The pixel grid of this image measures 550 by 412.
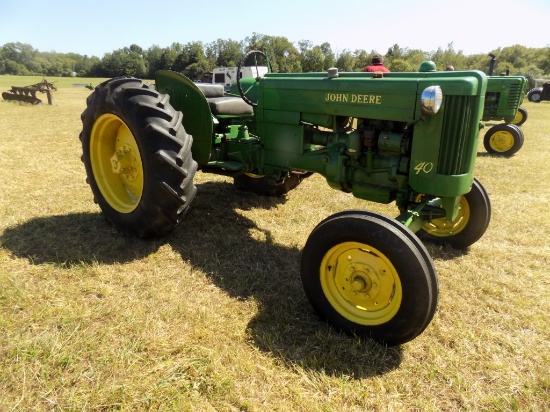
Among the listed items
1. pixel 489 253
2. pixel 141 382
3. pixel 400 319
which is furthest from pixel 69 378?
pixel 489 253

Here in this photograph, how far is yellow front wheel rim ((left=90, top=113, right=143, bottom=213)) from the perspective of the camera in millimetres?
3527

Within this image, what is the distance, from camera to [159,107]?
10.3ft

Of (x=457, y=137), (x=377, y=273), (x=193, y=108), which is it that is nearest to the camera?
(x=377, y=273)

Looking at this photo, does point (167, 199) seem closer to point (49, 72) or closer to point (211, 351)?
point (211, 351)

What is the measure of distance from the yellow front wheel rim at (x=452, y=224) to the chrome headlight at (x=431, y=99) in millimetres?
1351

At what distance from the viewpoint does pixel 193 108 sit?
12.2 feet

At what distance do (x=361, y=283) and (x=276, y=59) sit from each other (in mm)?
35613

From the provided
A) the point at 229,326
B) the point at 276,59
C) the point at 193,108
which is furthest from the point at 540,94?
the point at 229,326

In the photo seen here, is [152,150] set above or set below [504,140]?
above

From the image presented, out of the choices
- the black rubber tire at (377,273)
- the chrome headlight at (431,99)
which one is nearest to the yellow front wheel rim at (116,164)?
the black rubber tire at (377,273)

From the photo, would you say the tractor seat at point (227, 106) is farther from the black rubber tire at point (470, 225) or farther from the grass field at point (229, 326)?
the black rubber tire at point (470, 225)

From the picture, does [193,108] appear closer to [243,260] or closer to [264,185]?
[264,185]

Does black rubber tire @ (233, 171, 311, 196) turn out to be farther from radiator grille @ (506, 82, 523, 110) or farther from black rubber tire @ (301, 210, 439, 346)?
radiator grille @ (506, 82, 523, 110)

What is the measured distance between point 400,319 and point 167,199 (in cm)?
194
